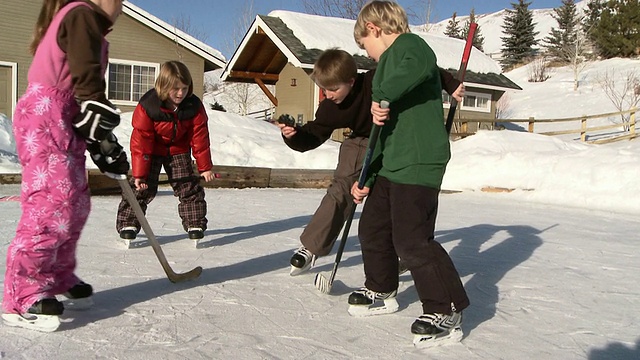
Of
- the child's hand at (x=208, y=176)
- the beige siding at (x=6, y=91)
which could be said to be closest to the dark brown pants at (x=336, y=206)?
the child's hand at (x=208, y=176)

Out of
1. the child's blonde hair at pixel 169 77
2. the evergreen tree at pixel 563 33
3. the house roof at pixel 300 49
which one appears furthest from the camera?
the evergreen tree at pixel 563 33

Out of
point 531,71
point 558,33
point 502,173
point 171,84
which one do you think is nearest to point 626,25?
point 531,71

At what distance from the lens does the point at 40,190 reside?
217 centimetres

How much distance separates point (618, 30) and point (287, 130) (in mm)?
43074

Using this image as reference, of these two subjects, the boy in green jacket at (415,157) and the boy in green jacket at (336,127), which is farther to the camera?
the boy in green jacket at (336,127)

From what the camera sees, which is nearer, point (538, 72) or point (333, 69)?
point (333, 69)

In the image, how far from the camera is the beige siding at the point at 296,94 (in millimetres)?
17688

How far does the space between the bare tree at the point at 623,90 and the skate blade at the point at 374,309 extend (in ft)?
81.4

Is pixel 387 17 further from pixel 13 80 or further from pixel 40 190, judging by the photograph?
pixel 13 80

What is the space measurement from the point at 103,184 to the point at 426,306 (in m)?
5.00

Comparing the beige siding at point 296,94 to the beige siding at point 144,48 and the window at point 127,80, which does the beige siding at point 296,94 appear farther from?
the window at point 127,80

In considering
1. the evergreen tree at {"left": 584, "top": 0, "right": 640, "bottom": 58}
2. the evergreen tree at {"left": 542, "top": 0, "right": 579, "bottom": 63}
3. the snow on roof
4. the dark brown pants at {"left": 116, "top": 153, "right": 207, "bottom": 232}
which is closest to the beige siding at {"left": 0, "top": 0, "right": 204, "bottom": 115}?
the snow on roof

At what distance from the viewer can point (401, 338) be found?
7.73 feet

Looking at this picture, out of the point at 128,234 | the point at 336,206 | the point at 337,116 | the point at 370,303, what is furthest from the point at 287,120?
the point at 128,234
